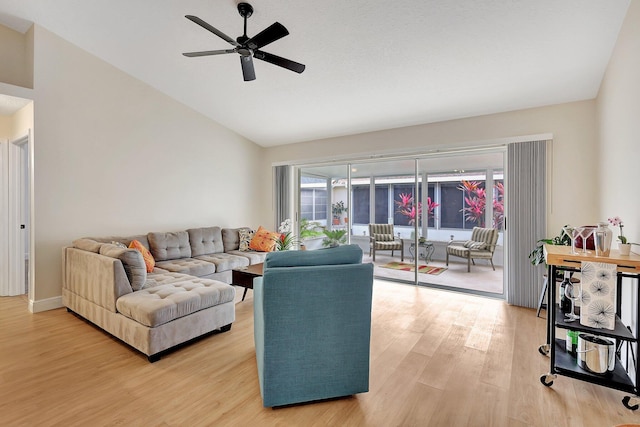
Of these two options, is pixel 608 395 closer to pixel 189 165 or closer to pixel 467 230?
pixel 467 230

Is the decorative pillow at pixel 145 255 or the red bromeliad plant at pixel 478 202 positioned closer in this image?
the decorative pillow at pixel 145 255

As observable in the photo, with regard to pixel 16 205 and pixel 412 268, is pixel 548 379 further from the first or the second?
pixel 16 205

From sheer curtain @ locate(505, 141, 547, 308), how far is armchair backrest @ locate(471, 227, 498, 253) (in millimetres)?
605

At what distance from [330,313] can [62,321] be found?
3.38 m

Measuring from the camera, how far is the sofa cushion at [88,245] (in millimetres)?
3328

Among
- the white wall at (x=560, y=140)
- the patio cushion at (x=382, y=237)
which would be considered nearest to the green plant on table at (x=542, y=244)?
the white wall at (x=560, y=140)

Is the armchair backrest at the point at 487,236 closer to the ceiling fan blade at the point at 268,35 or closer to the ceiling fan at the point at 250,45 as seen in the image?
the ceiling fan at the point at 250,45

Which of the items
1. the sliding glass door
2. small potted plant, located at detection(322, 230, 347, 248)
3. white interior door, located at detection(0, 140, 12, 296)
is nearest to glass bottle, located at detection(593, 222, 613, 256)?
the sliding glass door

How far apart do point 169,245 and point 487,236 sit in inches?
195

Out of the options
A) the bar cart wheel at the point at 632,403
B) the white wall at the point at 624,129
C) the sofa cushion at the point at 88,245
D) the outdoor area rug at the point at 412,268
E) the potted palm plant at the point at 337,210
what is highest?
the white wall at the point at 624,129

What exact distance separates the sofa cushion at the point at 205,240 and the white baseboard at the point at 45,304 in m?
1.72

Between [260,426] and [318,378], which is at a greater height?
[318,378]

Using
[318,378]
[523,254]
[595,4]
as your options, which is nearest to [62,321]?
[318,378]

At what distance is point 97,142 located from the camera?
420 cm
